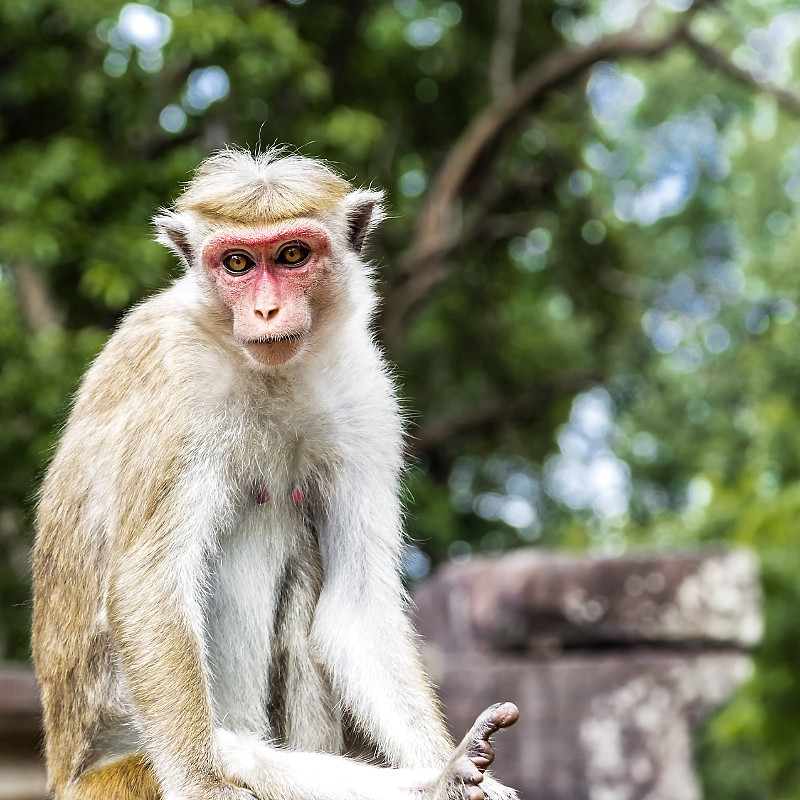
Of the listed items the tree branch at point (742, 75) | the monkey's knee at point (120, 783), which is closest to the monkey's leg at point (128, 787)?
the monkey's knee at point (120, 783)

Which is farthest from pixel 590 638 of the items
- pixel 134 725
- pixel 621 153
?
pixel 621 153

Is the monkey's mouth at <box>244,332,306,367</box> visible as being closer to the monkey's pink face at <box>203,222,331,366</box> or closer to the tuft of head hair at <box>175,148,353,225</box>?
the monkey's pink face at <box>203,222,331,366</box>

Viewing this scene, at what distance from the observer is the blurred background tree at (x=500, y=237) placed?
9555 mm

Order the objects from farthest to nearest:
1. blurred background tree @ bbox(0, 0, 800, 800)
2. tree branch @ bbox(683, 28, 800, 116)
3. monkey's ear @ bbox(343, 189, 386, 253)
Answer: tree branch @ bbox(683, 28, 800, 116), blurred background tree @ bbox(0, 0, 800, 800), monkey's ear @ bbox(343, 189, 386, 253)

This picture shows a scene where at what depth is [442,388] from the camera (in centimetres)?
2012

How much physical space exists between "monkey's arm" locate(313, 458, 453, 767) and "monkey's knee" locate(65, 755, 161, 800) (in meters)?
0.62

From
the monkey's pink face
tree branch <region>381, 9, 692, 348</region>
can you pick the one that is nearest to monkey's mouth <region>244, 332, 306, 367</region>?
the monkey's pink face

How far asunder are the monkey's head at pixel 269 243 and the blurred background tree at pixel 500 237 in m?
0.58

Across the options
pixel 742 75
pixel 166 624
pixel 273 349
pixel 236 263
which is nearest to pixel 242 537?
pixel 166 624

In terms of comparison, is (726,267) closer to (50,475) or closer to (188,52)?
(188,52)

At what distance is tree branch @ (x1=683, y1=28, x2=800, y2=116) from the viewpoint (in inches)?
549

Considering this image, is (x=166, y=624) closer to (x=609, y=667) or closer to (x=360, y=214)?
(x=360, y=214)

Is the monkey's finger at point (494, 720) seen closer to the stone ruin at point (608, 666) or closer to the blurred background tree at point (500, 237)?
the blurred background tree at point (500, 237)

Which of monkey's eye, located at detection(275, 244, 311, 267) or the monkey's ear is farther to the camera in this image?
the monkey's ear
